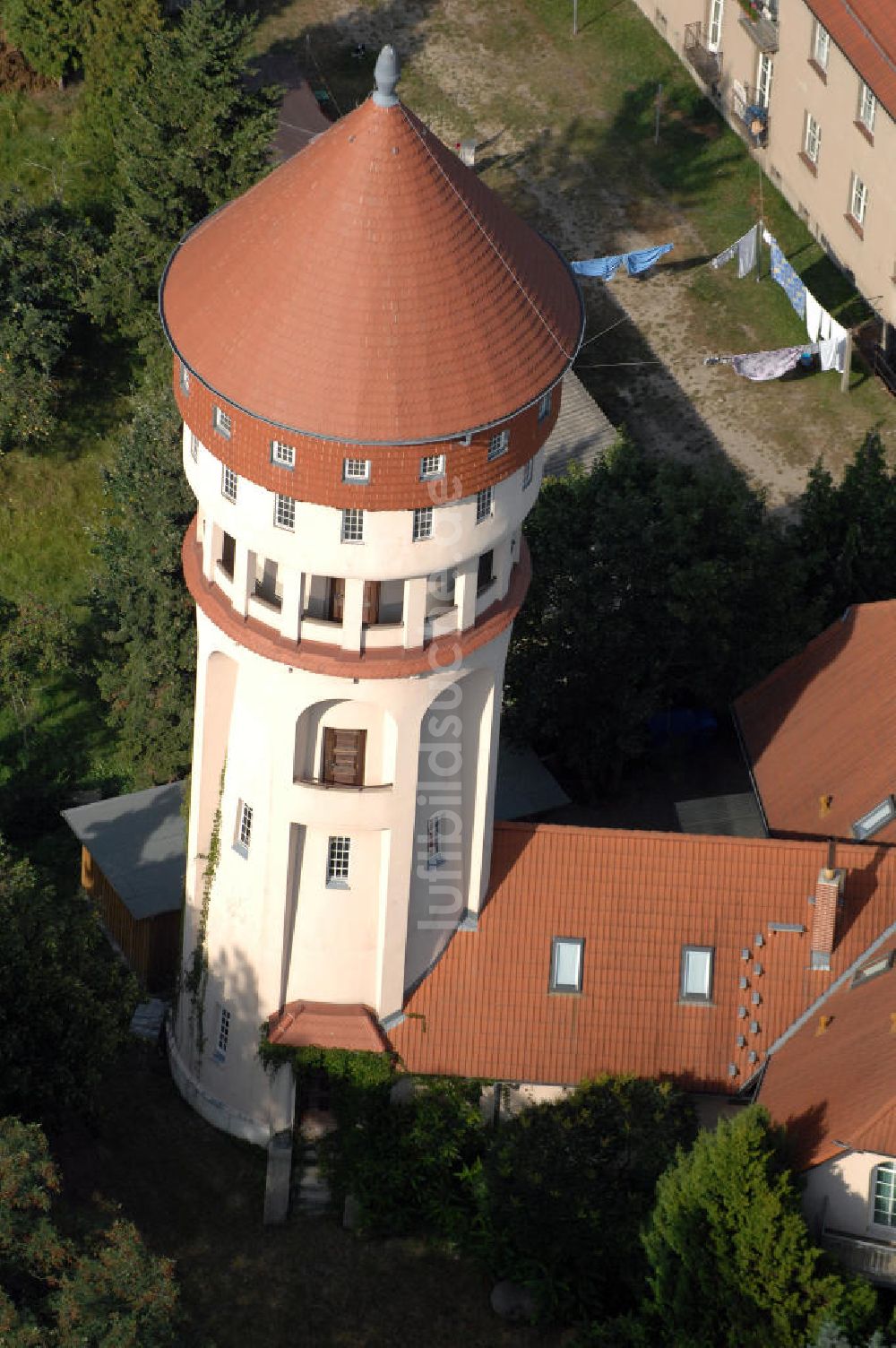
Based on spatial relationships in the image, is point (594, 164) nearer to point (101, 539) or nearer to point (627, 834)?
point (101, 539)

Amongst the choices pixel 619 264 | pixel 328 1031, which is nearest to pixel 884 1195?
pixel 328 1031

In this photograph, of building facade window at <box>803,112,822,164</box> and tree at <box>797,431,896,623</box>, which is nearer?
tree at <box>797,431,896,623</box>

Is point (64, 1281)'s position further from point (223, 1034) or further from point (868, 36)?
point (868, 36)

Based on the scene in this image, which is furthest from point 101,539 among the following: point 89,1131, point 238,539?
point 238,539

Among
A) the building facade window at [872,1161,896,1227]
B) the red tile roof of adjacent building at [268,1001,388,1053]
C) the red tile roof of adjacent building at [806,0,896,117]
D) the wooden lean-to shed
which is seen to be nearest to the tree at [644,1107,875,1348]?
the building facade window at [872,1161,896,1227]

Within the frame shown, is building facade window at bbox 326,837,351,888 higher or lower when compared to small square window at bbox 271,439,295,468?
lower

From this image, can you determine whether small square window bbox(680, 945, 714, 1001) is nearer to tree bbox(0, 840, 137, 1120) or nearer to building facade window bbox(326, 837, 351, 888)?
building facade window bbox(326, 837, 351, 888)

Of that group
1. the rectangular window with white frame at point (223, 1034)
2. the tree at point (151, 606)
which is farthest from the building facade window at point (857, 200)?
the rectangular window with white frame at point (223, 1034)
